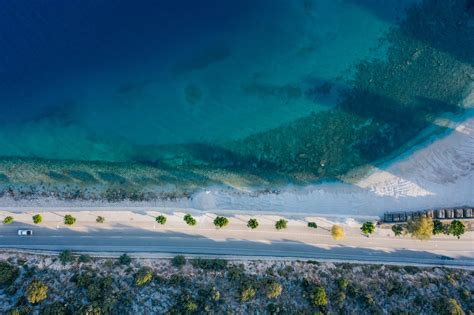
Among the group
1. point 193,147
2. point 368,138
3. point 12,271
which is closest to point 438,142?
point 368,138

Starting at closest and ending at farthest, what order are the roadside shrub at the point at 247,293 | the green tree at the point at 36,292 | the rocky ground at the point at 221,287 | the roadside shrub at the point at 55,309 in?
the roadside shrub at the point at 55,309 → the green tree at the point at 36,292 → the rocky ground at the point at 221,287 → the roadside shrub at the point at 247,293

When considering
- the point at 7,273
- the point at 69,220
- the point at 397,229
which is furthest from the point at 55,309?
the point at 397,229

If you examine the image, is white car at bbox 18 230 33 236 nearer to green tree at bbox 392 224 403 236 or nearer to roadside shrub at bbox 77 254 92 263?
roadside shrub at bbox 77 254 92 263

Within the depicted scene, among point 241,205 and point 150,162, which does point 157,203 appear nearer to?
point 150,162

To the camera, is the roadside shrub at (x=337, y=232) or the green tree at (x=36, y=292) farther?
the roadside shrub at (x=337, y=232)

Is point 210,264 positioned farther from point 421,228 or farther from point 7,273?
point 421,228

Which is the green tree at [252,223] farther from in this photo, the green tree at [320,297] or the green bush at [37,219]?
the green bush at [37,219]

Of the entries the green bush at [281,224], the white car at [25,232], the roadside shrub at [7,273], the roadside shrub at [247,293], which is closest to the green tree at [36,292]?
the roadside shrub at [7,273]

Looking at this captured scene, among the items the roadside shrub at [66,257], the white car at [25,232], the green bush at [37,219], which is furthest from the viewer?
the white car at [25,232]
